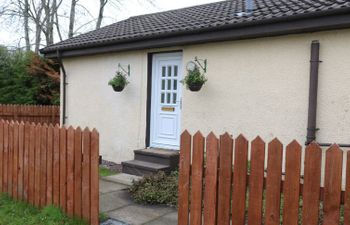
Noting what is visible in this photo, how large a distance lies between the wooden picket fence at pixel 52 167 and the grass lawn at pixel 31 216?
10 cm

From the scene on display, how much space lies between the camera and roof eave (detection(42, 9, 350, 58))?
5433 millimetres

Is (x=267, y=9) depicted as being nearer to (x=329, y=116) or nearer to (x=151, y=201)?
(x=329, y=116)

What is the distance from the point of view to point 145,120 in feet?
27.4

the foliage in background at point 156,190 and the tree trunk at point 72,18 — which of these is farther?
the tree trunk at point 72,18

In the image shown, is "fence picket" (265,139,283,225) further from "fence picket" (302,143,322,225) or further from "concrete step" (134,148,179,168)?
"concrete step" (134,148,179,168)

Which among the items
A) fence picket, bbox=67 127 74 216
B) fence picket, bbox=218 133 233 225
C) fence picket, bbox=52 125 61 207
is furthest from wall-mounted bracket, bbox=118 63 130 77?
fence picket, bbox=218 133 233 225

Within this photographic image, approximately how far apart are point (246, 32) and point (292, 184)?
12.9 ft

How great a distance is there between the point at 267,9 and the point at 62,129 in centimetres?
478

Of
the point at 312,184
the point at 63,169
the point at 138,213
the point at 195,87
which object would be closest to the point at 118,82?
the point at 195,87

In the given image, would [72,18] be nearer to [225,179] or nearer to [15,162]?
[15,162]

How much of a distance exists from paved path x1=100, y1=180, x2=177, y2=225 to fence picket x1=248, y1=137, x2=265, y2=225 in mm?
1498

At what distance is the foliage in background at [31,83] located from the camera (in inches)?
591

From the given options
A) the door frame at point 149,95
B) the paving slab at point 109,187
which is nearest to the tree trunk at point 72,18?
the door frame at point 149,95

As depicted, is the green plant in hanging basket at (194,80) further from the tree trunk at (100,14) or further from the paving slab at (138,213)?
the tree trunk at (100,14)
